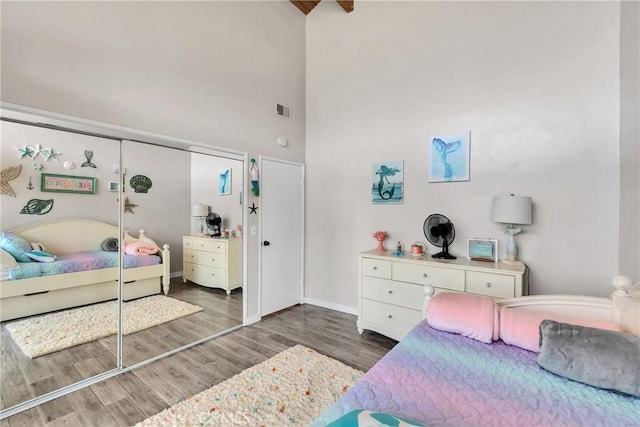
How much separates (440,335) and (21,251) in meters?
3.05

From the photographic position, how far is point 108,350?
8.11 ft

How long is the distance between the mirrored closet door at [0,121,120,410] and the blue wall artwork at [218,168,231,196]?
0.97 m

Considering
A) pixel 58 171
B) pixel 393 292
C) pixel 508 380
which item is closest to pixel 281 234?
pixel 393 292

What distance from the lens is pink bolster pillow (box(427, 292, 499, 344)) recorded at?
1.56 m

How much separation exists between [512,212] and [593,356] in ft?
4.63

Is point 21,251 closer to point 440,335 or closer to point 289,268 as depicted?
point 289,268

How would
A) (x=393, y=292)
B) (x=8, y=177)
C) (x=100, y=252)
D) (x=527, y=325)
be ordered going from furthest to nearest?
(x=393, y=292)
(x=100, y=252)
(x=8, y=177)
(x=527, y=325)

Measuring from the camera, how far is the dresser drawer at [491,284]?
2268 millimetres

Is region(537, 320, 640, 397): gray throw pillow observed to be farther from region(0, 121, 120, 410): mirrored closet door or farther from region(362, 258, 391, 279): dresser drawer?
region(0, 121, 120, 410): mirrored closet door

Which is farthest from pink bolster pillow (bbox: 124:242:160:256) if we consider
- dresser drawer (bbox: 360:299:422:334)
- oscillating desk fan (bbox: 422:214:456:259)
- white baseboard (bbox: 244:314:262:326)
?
oscillating desk fan (bbox: 422:214:456:259)

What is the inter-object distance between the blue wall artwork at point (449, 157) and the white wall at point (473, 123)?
77 mm

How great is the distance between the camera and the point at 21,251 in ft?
7.02

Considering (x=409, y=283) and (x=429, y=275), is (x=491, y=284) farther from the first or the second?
(x=409, y=283)

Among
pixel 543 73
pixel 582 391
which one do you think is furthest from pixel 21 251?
pixel 543 73
